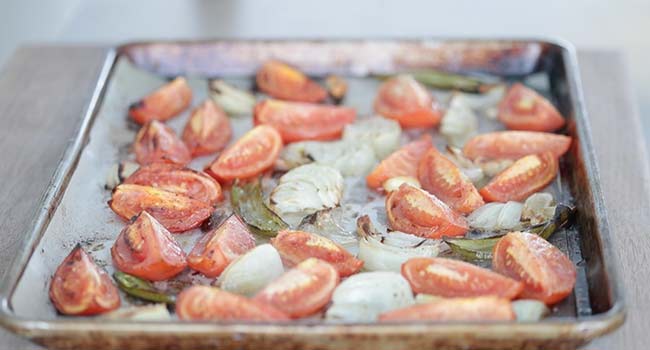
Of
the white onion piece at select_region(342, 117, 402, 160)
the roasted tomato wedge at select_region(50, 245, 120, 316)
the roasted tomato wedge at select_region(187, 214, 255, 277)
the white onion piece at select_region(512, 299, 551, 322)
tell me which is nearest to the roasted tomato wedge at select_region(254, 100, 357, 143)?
the white onion piece at select_region(342, 117, 402, 160)

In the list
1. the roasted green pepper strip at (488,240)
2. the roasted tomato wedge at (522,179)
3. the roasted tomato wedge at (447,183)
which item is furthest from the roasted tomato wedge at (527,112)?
the roasted green pepper strip at (488,240)

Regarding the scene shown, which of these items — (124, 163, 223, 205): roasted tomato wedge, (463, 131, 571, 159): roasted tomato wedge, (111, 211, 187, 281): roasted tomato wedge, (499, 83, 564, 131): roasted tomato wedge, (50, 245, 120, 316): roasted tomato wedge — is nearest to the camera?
(50, 245, 120, 316): roasted tomato wedge

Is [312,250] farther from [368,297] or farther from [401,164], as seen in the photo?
[401,164]

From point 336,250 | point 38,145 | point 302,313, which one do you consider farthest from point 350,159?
point 38,145

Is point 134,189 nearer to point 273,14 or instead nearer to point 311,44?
point 311,44

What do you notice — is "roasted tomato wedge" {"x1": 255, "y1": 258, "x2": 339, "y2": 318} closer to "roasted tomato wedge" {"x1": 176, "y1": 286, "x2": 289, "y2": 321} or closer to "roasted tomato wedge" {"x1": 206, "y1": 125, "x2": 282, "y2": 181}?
"roasted tomato wedge" {"x1": 176, "y1": 286, "x2": 289, "y2": 321}

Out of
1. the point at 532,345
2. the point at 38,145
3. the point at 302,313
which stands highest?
the point at 532,345

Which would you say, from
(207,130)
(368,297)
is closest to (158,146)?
(207,130)
